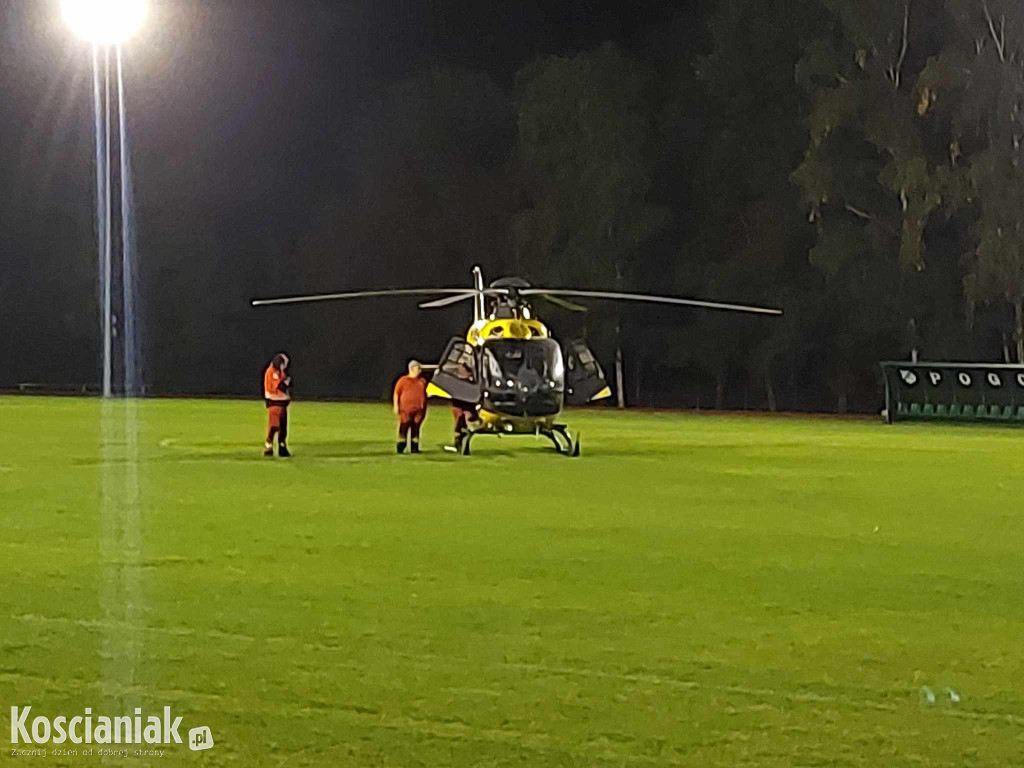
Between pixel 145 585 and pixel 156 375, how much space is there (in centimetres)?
6142

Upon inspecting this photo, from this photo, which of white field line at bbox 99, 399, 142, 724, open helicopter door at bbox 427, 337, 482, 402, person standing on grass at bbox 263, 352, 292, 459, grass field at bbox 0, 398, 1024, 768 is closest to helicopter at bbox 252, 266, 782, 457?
open helicopter door at bbox 427, 337, 482, 402

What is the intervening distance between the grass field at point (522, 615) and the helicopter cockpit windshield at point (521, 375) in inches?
118

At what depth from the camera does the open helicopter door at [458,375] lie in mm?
25859

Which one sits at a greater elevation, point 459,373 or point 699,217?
point 699,217

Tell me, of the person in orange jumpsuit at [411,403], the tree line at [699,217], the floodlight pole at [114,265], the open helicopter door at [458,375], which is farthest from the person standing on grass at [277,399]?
the floodlight pole at [114,265]

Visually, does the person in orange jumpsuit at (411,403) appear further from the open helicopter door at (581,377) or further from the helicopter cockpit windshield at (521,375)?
the open helicopter door at (581,377)

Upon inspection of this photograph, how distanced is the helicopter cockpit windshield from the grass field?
9.83 ft

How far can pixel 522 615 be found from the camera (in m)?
10.6

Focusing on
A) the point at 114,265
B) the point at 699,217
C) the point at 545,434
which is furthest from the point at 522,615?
the point at 114,265

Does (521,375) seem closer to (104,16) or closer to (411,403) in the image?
(411,403)

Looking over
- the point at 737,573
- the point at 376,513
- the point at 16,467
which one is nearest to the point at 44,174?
the point at 16,467

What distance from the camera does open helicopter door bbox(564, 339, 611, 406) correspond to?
89.1 ft

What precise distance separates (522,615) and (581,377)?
16.7m

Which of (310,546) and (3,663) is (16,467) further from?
(3,663)
